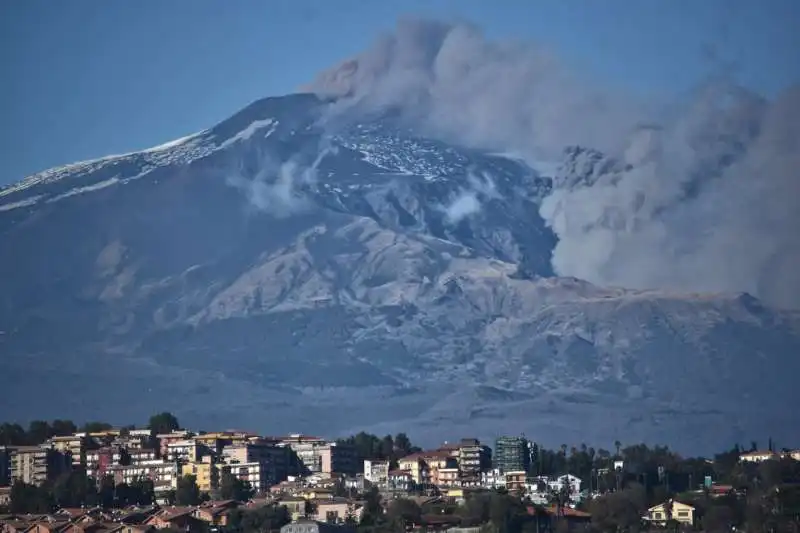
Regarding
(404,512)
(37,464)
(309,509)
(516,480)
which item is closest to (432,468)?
(516,480)

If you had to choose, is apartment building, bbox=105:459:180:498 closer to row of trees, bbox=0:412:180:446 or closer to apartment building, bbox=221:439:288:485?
apartment building, bbox=221:439:288:485

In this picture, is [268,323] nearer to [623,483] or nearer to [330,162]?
[330,162]

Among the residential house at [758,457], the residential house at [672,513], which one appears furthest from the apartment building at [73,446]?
the residential house at [758,457]

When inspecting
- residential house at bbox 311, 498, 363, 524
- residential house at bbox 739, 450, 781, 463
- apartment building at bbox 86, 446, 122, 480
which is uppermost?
apartment building at bbox 86, 446, 122, 480

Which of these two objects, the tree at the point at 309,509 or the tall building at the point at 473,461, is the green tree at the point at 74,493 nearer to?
the tree at the point at 309,509

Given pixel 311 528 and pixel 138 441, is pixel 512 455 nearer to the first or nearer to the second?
pixel 138 441

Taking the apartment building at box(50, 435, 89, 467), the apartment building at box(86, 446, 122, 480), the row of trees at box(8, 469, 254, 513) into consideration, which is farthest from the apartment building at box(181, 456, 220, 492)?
the apartment building at box(50, 435, 89, 467)
